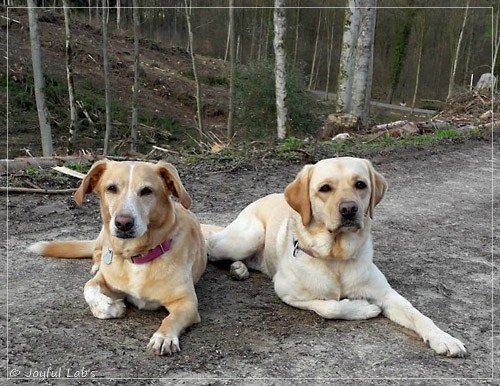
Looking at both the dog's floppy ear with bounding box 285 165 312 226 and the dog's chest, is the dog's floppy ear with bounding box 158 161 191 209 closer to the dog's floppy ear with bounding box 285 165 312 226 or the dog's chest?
the dog's chest

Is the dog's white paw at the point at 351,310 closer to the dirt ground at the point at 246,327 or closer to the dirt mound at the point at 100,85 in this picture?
the dirt ground at the point at 246,327

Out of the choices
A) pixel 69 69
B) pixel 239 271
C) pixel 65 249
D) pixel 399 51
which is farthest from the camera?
pixel 399 51

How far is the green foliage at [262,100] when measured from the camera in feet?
56.4

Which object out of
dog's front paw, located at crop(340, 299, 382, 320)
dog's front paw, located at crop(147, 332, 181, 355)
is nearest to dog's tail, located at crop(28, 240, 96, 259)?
dog's front paw, located at crop(147, 332, 181, 355)

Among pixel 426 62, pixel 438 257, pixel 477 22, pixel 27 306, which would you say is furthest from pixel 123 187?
pixel 426 62

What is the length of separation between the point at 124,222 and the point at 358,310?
1.60m

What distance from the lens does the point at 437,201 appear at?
7.60 metres

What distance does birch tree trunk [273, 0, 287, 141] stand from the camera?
497 inches

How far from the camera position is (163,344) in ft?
10.7

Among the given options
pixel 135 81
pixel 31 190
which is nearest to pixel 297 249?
pixel 31 190

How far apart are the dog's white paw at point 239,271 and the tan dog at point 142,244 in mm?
653

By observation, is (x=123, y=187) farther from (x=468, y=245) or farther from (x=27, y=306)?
(x=468, y=245)

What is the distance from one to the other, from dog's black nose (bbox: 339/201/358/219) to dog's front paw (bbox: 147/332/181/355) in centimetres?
126

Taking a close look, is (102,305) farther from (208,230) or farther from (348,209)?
(348,209)
